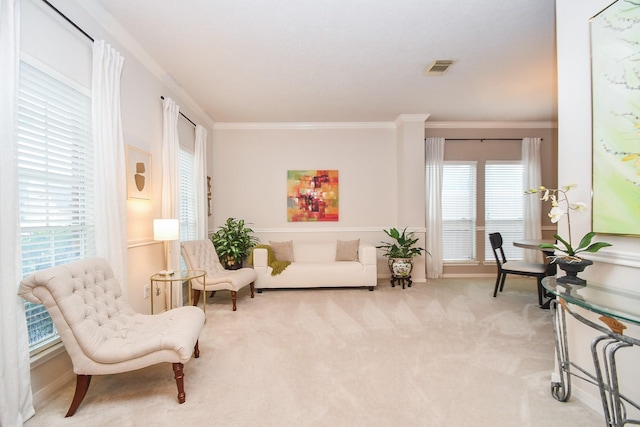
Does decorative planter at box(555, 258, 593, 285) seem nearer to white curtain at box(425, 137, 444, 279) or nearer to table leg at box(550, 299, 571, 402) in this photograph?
table leg at box(550, 299, 571, 402)

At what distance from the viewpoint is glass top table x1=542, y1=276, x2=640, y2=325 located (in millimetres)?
1300

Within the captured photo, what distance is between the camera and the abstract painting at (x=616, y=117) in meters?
1.66

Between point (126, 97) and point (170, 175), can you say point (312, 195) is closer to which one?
point (170, 175)

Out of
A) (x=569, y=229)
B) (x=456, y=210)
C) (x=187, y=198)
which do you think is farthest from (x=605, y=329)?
(x=456, y=210)

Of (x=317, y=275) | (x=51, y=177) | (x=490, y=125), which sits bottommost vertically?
(x=317, y=275)

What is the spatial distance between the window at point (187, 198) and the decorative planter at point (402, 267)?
10.5ft

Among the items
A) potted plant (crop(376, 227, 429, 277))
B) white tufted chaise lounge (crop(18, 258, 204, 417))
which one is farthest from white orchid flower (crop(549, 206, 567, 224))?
potted plant (crop(376, 227, 429, 277))

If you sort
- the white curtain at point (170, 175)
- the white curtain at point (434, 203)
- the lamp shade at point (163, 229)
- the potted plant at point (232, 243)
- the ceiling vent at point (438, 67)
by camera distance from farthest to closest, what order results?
the white curtain at point (434, 203) < the potted plant at point (232, 243) < the white curtain at point (170, 175) < the ceiling vent at point (438, 67) < the lamp shade at point (163, 229)

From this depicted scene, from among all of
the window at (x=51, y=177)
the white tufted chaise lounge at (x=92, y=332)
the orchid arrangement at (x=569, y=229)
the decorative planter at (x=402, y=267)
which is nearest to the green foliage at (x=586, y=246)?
the orchid arrangement at (x=569, y=229)

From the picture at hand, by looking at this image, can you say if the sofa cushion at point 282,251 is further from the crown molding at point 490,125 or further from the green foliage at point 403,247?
the crown molding at point 490,125

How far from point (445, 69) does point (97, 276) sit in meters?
3.99

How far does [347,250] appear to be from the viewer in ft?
17.8

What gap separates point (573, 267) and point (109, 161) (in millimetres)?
3391

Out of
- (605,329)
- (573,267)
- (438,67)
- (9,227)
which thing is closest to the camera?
(605,329)
